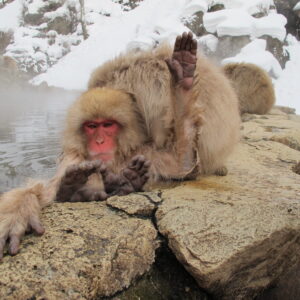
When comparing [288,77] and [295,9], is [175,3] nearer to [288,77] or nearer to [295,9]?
[295,9]

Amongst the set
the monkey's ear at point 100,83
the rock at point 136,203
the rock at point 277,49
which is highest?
the rock at point 277,49

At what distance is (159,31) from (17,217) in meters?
14.3

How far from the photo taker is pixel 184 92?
76.0 inches

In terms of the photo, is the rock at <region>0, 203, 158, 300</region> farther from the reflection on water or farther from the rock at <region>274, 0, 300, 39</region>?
the rock at <region>274, 0, 300, 39</region>

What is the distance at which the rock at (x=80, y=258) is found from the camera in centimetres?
118

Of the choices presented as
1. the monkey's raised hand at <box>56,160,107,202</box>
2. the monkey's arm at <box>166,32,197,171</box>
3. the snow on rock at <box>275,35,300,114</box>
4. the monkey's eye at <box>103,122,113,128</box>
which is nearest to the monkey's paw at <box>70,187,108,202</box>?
the monkey's raised hand at <box>56,160,107,202</box>

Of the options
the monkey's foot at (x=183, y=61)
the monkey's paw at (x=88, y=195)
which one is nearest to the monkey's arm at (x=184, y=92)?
the monkey's foot at (x=183, y=61)

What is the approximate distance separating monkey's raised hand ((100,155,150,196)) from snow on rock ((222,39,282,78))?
9536 millimetres

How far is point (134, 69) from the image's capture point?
6.89ft

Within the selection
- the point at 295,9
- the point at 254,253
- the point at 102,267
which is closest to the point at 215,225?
the point at 254,253

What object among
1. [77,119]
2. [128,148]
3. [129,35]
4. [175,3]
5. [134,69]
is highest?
[175,3]

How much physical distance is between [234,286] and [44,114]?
23.2 ft

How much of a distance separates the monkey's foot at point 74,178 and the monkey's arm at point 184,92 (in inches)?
18.6

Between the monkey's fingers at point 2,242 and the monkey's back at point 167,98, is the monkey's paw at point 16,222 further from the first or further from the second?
the monkey's back at point 167,98
